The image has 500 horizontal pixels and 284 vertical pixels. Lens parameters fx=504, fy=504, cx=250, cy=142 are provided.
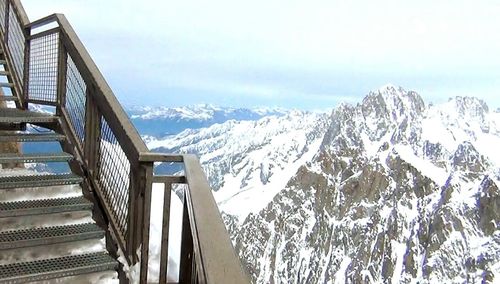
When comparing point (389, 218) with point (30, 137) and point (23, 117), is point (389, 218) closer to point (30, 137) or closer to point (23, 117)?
point (23, 117)

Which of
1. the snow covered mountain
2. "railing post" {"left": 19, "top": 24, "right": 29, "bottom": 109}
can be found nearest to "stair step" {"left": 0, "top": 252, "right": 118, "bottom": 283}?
"railing post" {"left": 19, "top": 24, "right": 29, "bottom": 109}

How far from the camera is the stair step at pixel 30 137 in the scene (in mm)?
4387

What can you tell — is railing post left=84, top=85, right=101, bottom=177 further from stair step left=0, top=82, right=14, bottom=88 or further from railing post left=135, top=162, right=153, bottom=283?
stair step left=0, top=82, right=14, bottom=88

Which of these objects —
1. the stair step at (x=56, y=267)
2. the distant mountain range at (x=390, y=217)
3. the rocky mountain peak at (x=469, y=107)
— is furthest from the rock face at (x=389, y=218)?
the stair step at (x=56, y=267)

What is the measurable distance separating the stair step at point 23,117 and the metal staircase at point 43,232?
0.37 metres

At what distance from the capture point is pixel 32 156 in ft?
13.9

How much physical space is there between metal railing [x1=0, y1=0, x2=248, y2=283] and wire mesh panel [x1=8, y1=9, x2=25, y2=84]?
0.01 m

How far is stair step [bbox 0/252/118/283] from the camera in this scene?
10.1 feet

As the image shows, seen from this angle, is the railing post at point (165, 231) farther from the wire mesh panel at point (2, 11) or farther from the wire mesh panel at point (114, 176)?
the wire mesh panel at point (2, 11)

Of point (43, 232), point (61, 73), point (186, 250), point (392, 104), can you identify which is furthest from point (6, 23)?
point (392, 104)

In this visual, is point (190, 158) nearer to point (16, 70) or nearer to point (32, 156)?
point (32, 156)

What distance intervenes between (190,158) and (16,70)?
3.97m

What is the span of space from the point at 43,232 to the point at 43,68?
7.51ft

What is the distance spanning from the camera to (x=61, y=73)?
4777 mm
